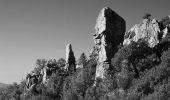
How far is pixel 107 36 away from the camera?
90.4m

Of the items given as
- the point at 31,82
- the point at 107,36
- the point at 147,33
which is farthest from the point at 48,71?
the point at 147,33

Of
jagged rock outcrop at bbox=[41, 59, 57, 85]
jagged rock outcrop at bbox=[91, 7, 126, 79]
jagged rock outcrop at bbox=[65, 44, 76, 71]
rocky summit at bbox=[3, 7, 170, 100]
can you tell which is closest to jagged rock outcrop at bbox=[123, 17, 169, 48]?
rocky summit at bbox=[3, 7, 170, 100]

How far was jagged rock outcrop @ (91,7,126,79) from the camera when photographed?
88.4 m

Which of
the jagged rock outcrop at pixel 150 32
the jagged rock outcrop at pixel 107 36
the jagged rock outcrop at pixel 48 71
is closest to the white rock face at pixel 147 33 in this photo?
the jagged rock outcrop at pixel 150 32

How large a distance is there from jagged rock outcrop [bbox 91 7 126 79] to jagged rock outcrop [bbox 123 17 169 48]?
15.0 ft

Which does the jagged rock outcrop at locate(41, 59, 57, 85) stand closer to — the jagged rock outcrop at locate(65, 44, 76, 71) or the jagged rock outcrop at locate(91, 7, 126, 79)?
the jagged rock outcrop at locate(65, 44, 76, 71)

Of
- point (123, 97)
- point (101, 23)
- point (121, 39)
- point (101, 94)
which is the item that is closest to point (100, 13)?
point (101, 23)

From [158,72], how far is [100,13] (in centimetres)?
3726

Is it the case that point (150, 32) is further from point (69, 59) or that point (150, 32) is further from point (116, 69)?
point (69, 59)

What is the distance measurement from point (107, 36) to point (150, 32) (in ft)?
52.0

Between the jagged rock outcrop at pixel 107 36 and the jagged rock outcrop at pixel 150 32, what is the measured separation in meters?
4.58

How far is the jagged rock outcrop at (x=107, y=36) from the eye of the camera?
290ft

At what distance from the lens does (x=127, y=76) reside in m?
70.8

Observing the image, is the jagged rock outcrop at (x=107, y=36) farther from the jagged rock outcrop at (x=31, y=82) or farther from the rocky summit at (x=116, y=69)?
the jagged rock outcrop at (x=31, y=82)
